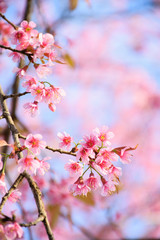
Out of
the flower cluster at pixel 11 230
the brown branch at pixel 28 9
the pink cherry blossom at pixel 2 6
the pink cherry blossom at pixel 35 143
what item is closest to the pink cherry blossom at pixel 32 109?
the pink cherry blossom at pixel 35 143

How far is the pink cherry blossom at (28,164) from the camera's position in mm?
1080

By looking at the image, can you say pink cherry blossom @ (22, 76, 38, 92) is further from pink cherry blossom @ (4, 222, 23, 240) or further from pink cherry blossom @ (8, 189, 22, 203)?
pink cherry blossom @ (4, 222, 23, 240)

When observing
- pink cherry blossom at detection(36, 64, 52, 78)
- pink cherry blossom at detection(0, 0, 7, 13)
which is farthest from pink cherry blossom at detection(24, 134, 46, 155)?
pink cherry blossom at detection(0, 0, 7, 13)

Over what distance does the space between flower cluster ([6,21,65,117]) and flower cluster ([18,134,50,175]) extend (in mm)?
142

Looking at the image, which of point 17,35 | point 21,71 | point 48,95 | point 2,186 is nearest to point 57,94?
point 48,95

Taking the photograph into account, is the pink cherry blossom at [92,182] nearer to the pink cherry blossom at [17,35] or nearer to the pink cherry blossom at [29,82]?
the pink cherry blossom at [29,82]

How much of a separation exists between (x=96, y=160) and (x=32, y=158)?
Answer: 0.21 meters

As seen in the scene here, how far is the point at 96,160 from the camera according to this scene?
3.60 feet

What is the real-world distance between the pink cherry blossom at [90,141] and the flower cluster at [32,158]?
0.14 metres

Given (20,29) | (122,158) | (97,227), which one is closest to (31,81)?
(20,29)

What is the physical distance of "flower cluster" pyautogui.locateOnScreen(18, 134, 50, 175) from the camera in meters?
1.08

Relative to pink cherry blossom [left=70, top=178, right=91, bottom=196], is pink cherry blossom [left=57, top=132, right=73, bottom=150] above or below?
above

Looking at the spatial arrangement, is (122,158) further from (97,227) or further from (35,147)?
(97,227)

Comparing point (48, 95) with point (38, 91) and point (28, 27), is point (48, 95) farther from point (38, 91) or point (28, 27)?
point (28, 27)
